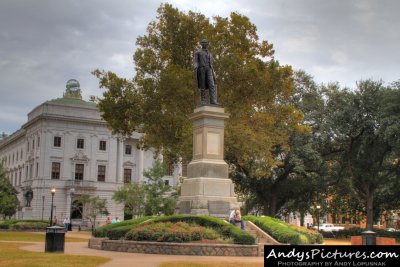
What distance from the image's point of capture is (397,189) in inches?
1913

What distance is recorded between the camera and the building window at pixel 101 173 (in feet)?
274

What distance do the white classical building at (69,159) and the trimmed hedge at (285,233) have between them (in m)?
54.8

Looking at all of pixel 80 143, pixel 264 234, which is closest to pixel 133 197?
pixel 80 143

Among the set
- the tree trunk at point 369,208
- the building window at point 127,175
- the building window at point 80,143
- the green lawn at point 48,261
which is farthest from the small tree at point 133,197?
the green lawn at point 48,261

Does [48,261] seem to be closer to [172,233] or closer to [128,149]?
[172,233]

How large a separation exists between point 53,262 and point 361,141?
3632 centimetres

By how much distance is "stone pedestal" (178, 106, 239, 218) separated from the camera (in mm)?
22750

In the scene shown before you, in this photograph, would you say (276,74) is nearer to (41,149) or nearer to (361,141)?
(361,141)

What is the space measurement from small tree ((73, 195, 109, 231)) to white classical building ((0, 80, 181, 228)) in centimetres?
178

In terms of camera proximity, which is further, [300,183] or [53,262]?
[300,183]

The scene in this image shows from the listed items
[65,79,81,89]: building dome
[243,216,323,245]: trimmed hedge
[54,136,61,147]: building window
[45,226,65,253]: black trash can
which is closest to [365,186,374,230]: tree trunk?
[243,216,323,245]: trimmed hedge

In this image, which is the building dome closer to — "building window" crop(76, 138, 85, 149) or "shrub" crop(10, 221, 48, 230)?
"building window" crop(76, 138, 85, 149)

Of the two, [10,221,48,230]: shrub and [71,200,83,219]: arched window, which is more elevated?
[71,200,83,219]: arched window

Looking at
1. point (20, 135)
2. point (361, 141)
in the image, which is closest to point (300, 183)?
point (361, 141)
